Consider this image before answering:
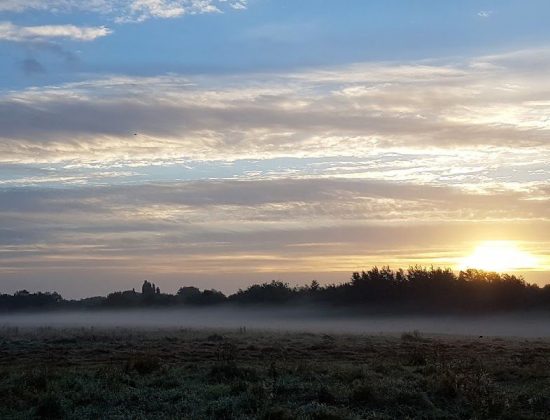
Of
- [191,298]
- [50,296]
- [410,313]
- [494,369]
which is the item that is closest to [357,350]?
[494,369]

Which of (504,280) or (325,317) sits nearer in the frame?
(504,280)

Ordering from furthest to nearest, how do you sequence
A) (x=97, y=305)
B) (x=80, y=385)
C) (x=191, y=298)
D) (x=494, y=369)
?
(x=97, y=305) < (x=191, y=298) < (x=494, y=369) < (x=80, y=385)

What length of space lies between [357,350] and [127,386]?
671 inches

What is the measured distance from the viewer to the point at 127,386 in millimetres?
18703

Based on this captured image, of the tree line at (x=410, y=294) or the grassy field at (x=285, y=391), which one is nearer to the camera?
the grassy field at (x=285, y=391)

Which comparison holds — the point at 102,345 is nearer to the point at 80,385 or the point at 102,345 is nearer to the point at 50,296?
the point at 80,385

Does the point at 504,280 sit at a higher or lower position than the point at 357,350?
higher

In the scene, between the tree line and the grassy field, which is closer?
the grassy field

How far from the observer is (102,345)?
37.8 m

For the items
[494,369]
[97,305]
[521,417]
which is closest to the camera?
[521,417]

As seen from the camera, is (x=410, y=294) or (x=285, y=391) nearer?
(x=285, y=391)

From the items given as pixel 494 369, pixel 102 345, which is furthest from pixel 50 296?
pixel 494 369

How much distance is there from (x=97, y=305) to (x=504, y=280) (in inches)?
3030

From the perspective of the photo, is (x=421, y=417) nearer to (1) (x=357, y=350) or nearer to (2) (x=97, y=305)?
(1) (x=357, y=350)
